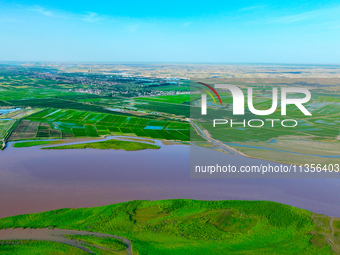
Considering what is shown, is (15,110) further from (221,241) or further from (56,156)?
(221,241)

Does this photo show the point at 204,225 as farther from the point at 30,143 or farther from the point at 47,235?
the point at 30,143

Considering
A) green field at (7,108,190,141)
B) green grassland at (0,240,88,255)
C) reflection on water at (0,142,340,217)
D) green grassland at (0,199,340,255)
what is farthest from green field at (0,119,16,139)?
green grassland at (0,240,88,255)

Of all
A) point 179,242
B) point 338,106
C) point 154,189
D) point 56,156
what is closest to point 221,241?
point 179,242

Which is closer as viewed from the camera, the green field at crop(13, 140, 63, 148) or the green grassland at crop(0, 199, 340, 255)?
the green grassland at crop(0, 199, 340, 255)

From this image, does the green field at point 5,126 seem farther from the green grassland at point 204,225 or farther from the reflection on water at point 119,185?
the green grassland at point 204,225

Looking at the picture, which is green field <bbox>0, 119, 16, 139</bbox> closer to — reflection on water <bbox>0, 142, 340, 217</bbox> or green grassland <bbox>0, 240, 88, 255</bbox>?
reflection on water <bbox>0, 142, 340, 217</bbox>

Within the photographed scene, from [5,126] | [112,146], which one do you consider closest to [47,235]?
[112,146]
